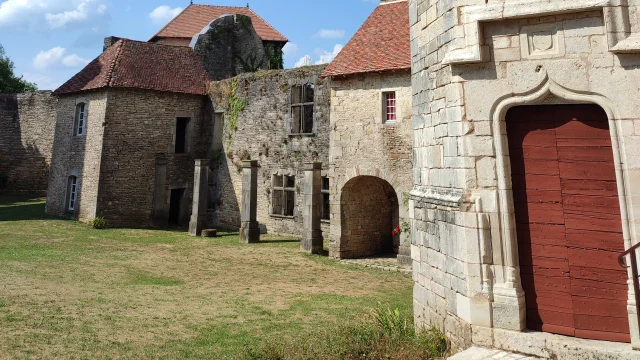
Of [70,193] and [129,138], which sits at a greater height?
[129,138]

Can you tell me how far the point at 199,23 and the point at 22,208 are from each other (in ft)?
51.1

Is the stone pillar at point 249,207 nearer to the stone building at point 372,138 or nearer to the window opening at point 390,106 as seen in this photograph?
the stone building at point 372,138

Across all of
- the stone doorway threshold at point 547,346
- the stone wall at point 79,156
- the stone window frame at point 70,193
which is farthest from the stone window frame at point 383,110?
the stone window frame at point 70,193

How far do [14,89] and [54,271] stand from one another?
1339 inches

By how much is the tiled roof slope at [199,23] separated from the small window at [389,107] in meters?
18.1

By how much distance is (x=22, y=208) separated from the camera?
783 inches

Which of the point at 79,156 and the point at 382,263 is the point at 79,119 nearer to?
the point at 79,156

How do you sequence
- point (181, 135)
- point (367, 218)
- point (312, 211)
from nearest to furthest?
point (367, 218)
point (312, 211)
point (181, 135)

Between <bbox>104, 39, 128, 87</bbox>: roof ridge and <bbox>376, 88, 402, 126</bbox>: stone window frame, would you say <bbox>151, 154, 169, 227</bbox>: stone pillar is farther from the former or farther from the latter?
<bbox>376, 88, 402, 126</bbox>: stone window frame

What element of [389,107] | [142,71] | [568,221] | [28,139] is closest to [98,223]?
[142,71]

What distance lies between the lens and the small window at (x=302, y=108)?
14.7 meters

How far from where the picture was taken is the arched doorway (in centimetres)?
1205

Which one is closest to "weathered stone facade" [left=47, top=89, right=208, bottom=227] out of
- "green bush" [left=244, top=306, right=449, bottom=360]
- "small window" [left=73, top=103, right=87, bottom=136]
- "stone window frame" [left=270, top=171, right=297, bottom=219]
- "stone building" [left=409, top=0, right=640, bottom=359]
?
"small window" [left=73, top=103, right=87, bottom=136]

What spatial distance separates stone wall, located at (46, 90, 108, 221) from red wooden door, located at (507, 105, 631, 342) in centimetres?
1615
